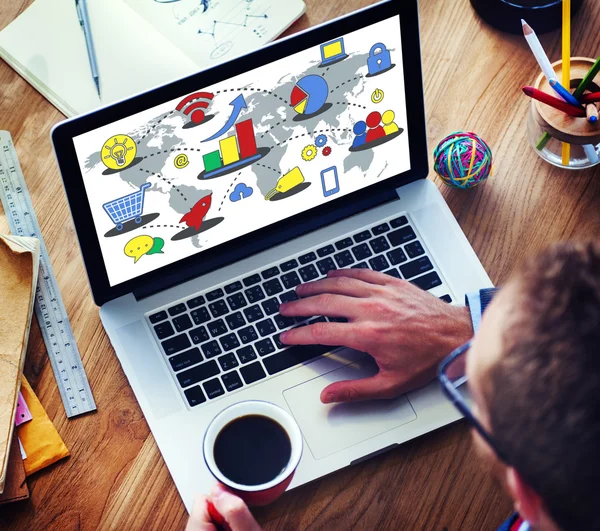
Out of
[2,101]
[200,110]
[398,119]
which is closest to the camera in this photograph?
[200,110]

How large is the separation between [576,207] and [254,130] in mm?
466

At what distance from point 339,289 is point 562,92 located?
37 cm

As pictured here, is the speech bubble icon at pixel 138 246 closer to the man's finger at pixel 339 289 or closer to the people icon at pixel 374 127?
the man's finger at pixel 339 289

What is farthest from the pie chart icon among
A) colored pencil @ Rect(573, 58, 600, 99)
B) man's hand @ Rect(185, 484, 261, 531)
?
man's hand @ Rect(185, 484, 261, 531)

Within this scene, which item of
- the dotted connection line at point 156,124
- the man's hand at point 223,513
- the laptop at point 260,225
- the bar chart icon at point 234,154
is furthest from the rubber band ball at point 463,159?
the man's hand at point 223,513

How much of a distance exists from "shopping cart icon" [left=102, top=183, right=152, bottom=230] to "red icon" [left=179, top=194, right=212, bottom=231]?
59 millimetres

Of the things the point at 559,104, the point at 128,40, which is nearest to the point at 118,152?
the point at 128,40

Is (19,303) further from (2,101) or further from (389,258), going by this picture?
(389,258)

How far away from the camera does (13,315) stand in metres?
0.94

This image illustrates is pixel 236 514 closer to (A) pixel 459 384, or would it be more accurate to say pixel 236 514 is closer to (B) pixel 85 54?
(A) pixel 459 384

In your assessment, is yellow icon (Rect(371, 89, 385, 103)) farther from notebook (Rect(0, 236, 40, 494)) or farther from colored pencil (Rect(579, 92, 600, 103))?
notebook (Rect(0, 236, 40, 494))

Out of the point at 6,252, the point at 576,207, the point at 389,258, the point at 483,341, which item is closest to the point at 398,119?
the point at 389,258

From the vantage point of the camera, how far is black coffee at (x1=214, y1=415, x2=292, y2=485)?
82 cm

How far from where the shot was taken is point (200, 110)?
2.77ft
